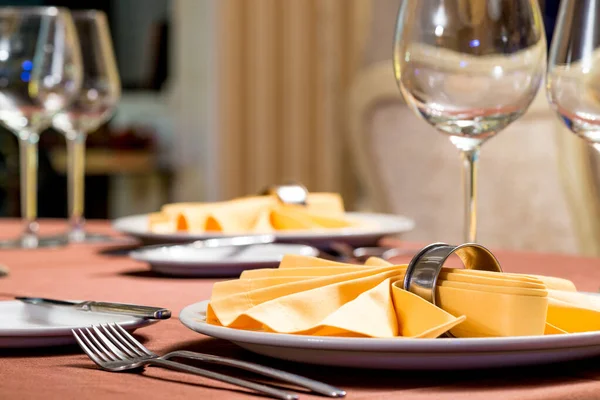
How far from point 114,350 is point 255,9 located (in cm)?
362

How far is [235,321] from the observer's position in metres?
0.54

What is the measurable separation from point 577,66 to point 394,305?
0.99ft

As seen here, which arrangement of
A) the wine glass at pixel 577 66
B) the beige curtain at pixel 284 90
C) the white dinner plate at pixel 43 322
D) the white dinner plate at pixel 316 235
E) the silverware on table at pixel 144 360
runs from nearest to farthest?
the silverware on table at pixel 144 360 → the white dinner plate at pixel 43 322 → the wine glass at pixel 577 66 → the white dinner plate at pixel 316 235 → the beige curtain at pixel 284 90

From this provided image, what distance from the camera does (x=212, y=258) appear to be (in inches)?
39.1

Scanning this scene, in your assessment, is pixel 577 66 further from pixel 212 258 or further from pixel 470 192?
pixel 212 258

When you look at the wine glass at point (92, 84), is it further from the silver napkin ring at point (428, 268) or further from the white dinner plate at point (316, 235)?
the silver napkin ring at point (428, 268)

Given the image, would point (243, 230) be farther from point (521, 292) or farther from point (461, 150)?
point (521, 292)

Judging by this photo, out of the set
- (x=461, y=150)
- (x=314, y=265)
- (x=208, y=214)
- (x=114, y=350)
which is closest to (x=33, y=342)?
(x=114, y=350)

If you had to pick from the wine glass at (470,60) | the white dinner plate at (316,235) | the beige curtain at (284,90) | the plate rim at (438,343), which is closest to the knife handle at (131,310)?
the plate rim at (438,343)

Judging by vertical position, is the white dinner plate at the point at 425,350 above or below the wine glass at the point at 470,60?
below

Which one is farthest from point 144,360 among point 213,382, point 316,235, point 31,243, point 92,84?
point 92,84

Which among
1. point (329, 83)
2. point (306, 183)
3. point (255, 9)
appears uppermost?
point (255, 9)

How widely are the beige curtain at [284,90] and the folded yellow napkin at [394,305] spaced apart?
129 inches

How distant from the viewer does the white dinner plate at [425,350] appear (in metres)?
0.46
